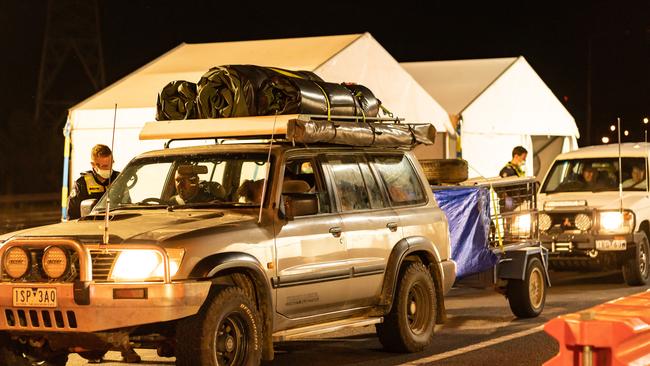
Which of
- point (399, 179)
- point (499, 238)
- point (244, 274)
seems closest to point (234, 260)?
point (244, 274)

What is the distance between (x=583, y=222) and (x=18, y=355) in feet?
31.6

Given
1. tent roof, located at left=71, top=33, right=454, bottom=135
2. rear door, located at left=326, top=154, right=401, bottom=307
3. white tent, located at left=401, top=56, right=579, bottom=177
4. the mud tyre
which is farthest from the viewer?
white tent, located at left=401, top=56, right=579, bottom=177

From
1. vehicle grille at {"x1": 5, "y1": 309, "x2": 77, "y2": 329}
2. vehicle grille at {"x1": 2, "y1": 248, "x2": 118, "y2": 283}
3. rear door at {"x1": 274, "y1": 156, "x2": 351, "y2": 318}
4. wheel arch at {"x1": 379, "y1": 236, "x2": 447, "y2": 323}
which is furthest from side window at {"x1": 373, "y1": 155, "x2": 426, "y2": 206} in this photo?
vehicle grille at {"x1": 5, "y1": 309, "x2": 77, "y2": 329}

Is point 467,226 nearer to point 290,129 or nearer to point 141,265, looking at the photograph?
point 290,129

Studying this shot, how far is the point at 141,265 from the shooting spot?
786 cm

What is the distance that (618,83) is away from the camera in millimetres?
75625

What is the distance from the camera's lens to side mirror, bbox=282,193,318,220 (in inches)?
347

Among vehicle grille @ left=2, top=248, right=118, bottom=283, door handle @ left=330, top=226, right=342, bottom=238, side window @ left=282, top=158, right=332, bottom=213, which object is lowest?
vehicle grille @ left=2, top=248, right=118, bottom=283

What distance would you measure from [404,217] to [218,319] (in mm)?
2777

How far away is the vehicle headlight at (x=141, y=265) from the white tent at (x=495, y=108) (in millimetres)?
12963

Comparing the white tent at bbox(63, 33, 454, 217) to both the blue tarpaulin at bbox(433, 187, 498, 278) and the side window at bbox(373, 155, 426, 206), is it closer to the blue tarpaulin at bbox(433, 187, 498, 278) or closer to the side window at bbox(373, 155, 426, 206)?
A: the blue tarpaulin at bbox(433, 187, 498, 278)

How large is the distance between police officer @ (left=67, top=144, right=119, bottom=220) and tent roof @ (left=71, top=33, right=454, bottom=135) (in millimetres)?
6029

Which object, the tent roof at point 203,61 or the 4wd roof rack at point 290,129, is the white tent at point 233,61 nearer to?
the tent roof at point 203,61

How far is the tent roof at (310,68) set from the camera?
17.9m
